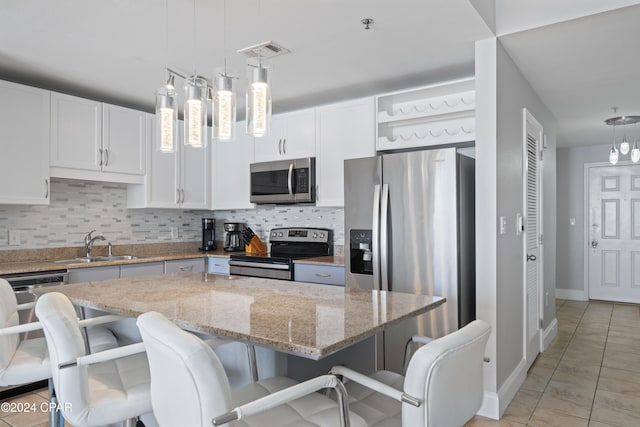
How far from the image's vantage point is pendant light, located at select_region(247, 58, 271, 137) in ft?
5.64

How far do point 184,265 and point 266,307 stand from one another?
262 cm

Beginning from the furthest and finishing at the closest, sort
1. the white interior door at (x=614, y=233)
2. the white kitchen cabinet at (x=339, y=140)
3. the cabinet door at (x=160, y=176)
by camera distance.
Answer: the white interior door at (x=614, y=233) < the cabinet door at (x=160, y=176) < the white kitchen cabinet at (x=339, y=140)

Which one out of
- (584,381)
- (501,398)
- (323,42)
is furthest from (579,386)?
(323,42)

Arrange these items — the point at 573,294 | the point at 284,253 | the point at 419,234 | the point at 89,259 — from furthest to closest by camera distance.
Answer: the point at 573,294
the point at 284,253
the point at 89,259
the point at 419,234

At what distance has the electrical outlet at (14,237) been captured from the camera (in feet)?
11.0

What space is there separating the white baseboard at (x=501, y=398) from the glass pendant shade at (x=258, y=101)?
1.89 meters

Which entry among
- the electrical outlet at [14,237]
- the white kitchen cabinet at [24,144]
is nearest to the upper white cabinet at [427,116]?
the white kitchen cabinet at [24,144]

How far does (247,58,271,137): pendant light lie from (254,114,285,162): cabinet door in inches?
94.7

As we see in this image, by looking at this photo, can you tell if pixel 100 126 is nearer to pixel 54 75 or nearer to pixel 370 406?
pixel 54 75

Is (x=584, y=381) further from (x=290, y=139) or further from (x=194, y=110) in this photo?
(x=194, y=110)

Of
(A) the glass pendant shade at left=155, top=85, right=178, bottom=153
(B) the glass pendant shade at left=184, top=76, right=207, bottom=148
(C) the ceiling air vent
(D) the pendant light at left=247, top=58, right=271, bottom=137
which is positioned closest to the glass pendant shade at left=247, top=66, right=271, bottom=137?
(D) the pendant light at left=247, top=58, right=271, bottom=137

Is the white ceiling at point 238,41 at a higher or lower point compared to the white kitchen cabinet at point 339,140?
higher

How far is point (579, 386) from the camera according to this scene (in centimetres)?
311

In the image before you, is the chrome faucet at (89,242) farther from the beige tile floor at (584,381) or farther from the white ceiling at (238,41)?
the beige tile floor at (584,381)
